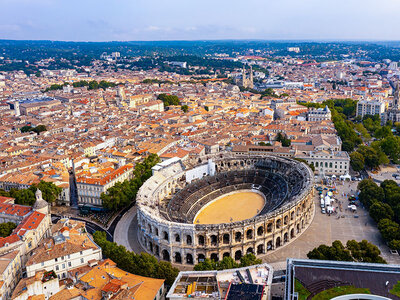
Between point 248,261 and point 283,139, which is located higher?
point 283,139

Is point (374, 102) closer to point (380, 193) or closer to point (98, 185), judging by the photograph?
point (380, 193)

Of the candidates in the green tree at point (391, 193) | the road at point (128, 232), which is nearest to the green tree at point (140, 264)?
the road at point (128, 232)

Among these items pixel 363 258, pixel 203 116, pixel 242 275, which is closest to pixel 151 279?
pixel 242 275

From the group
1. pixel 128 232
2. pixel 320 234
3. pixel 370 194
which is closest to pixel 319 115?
→ pixel 370 194

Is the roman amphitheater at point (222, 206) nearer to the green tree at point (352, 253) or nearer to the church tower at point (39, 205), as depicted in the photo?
the green tree at point (352, 253)

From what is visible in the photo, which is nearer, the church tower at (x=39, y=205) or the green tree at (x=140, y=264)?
the green tree at (x=140, y=264)

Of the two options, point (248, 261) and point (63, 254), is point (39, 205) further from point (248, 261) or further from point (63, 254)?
point (248, 261)

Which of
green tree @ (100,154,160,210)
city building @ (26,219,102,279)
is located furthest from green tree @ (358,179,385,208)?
city building @ (26,219,102,279)

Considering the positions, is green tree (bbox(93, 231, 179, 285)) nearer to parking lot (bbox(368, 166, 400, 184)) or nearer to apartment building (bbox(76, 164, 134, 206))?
apartment building (bbox(76, 164, 134, 206))
